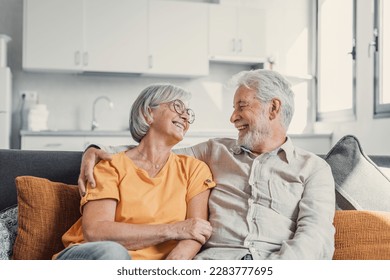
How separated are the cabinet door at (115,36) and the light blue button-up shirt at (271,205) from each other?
2388 mm

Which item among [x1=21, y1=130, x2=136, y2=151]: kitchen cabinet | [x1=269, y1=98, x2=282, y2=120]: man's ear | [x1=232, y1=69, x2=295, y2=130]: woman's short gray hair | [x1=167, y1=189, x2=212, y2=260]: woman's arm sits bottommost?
[x1=167, y1=189, x2=212, y2=260]: woman's arm

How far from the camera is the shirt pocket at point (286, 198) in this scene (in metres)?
1.48

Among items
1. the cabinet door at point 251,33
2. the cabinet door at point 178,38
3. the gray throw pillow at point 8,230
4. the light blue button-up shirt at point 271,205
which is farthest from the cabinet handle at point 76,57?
the light blue button-up shirt at point 271,205

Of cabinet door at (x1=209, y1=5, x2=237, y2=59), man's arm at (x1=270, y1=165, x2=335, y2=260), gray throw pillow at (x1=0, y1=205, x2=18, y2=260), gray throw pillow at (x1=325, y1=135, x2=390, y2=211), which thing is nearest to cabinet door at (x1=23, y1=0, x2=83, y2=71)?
cabinet door at (x1=209, y1=5, x2=237, y2=59)

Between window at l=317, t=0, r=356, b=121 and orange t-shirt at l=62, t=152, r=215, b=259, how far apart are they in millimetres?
2833

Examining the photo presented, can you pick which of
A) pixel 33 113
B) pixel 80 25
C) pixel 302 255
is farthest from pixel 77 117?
pixel 302 255

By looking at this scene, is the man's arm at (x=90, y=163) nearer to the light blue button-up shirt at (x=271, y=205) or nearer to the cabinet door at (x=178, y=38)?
the light blue button-up shirt at (x=271, y=205)

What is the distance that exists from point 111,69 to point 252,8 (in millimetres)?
1320

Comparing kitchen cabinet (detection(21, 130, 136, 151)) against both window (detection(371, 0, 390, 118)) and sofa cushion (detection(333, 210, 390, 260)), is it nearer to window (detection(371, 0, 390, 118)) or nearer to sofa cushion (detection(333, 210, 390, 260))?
window (detection(371, 0, 390, 118))

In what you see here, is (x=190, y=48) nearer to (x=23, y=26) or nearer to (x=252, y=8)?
(x=252, y=8)

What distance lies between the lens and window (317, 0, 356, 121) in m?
4.09

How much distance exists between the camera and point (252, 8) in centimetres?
423

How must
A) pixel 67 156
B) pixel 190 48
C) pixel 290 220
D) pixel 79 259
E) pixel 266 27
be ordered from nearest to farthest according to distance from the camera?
pixel 79 259
pixel 290 220
pixel 67 156
pixel 190 48
pixel 266 27

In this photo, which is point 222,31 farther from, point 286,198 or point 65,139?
point 286,198
